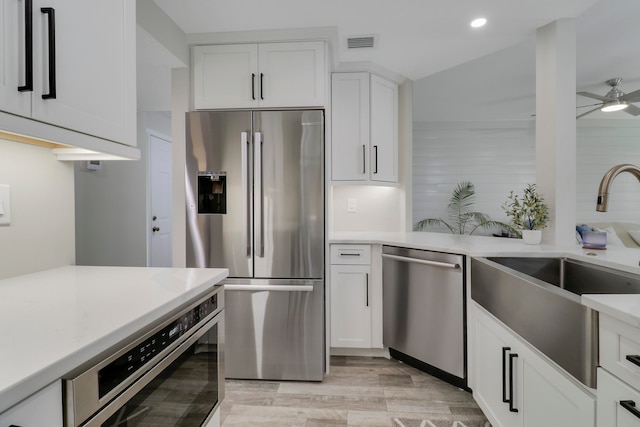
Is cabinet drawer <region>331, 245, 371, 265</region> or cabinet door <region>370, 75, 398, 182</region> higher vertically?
cabinet door <region>370, 75, 398, 182</region>

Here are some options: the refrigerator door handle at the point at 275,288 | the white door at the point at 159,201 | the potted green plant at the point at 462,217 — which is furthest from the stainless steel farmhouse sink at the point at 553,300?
the white door at the point at 159,201

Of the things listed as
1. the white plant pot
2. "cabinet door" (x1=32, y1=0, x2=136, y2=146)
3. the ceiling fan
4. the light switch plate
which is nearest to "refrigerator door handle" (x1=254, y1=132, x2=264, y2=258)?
"cabinet door" (x1=32, y1=0, x2=136, y2=146)

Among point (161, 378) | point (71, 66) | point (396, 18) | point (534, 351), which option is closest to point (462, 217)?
point (396, 18)

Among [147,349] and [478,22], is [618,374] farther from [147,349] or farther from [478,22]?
[478,22]

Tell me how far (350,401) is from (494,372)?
0.87 m

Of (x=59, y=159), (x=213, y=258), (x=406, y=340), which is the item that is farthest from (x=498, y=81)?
(x=59, y=159)

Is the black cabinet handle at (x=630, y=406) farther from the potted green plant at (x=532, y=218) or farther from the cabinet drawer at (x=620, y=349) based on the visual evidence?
the potted green plant at (x=532, y=218)

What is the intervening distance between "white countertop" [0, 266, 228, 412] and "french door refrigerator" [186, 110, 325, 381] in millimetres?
897

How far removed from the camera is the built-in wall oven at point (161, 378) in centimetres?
64

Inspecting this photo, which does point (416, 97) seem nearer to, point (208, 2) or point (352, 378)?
point (208, 2)

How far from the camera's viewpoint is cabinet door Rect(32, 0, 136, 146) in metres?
0.84

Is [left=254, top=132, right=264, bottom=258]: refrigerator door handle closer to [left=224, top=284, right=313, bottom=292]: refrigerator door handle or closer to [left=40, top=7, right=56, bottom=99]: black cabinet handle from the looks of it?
[left=224, top=284, right=313, bottom=292]: refrigerator door handle

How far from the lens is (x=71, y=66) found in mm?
943

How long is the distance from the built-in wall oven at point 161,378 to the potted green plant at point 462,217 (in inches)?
181
